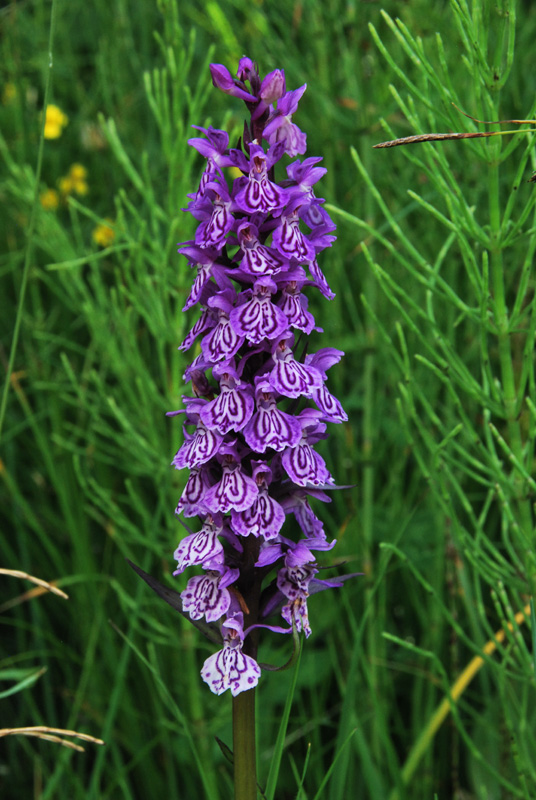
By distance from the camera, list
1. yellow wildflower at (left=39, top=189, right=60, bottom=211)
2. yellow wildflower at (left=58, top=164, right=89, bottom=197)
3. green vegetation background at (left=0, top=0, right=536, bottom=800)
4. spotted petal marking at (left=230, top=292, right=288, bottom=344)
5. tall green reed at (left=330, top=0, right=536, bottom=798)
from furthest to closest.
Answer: yellow wildflower at (left=58, top=164, right=89, bottom=197) < yellow wildflower at (left=39, top=189, right=60, bottom=211) < green vegetation background at (left=0, top=0, right=536, bottom=800) < tall green reed at (left=330, top=0, right=536, bottom=798) < spotted petal marking at (left=230, top=292, right=288, bottom=344)

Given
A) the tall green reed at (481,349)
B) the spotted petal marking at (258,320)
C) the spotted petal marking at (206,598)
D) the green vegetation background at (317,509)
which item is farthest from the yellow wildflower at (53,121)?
the spotted petal marking at (206,598)

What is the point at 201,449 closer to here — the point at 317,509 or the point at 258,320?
the point at 258,320

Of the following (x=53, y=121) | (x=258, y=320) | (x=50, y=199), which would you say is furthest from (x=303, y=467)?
(x=53, y=121)

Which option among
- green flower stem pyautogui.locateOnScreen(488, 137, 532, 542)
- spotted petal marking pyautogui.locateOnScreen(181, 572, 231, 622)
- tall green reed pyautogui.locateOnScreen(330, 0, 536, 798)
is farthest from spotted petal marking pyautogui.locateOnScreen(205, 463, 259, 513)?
green flower stem pyautogui.locateOnScreen(488, 137, 532, 542)

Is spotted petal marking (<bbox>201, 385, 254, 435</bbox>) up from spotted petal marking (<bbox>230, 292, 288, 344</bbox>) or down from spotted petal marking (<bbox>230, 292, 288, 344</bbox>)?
down

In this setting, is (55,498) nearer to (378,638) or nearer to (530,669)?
(378,638)

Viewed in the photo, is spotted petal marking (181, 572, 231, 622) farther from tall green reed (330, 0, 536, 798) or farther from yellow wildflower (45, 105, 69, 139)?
yellow wildflower (45, 105, 69, 139)

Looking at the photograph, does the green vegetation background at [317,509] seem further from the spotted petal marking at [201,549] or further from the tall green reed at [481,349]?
the spotted petal marking at [201,549]
